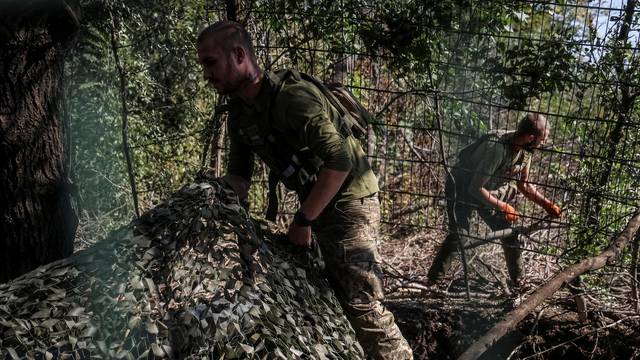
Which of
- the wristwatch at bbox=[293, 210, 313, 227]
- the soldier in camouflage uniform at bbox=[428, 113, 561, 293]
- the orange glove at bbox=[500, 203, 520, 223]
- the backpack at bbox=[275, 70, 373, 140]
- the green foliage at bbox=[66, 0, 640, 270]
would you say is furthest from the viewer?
the orange glove at bbox=[500, 203, 520, 223]

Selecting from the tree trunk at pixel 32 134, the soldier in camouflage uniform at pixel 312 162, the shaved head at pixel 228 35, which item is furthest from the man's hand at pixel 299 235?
the tree trunk at pixel 32 134

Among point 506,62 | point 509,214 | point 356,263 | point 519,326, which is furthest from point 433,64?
point 356,263

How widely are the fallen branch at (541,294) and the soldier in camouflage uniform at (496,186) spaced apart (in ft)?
3.41

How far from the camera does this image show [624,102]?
14.9 feet

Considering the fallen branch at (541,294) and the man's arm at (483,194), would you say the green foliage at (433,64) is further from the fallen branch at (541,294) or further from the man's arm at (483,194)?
the fallen branch at (541,294)

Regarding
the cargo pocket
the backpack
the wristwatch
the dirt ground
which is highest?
the backpack

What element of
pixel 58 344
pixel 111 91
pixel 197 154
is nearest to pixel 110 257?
pixel 58 344

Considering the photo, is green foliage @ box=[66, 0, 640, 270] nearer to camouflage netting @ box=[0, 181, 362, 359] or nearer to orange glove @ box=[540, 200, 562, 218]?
orange glove @ box=[540, 200, 562, 218]

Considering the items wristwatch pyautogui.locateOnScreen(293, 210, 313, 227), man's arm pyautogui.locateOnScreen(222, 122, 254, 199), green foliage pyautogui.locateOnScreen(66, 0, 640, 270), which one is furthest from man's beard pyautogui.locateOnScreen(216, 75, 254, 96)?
green foliage pyautogui.locateOnScreen(66, 0, 640, 270)

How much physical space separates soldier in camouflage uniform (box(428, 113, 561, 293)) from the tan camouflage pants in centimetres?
170

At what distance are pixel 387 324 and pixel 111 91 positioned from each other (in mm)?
4027

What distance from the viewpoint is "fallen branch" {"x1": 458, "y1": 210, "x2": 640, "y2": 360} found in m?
2.98

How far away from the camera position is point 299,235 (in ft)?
9.79

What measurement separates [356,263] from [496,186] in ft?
8.19
